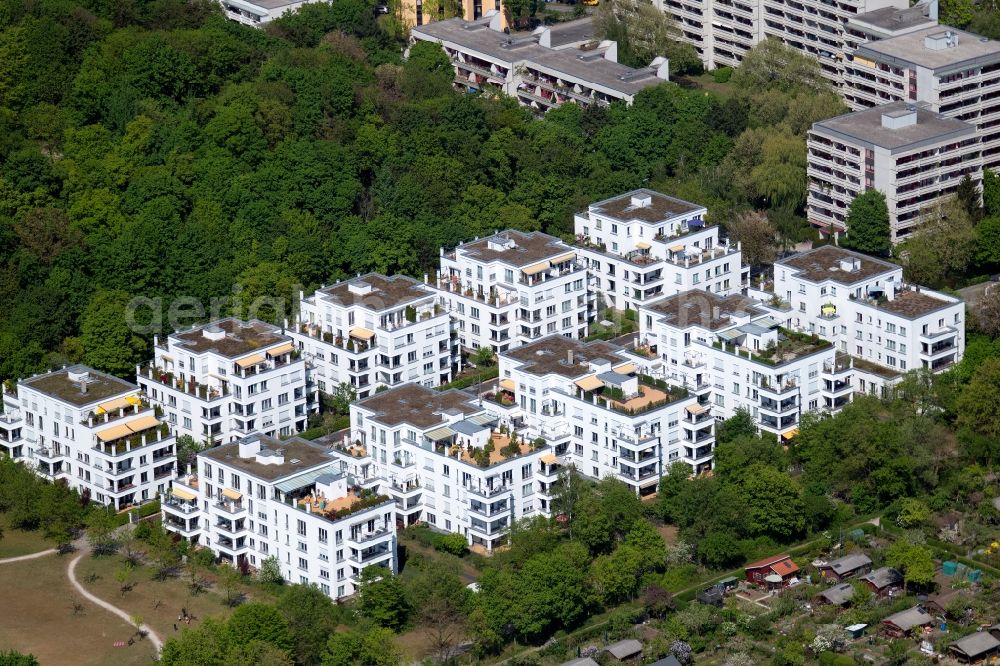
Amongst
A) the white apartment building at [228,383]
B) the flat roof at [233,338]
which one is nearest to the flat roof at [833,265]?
the white apartment building at [228,383]

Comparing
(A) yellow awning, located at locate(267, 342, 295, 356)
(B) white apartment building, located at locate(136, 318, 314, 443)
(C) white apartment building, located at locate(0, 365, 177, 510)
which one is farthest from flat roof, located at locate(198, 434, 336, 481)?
(A) yellow awning, located at locate(267, 342, 295, 356)

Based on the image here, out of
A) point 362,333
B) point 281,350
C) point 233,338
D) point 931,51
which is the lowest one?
point 362,333

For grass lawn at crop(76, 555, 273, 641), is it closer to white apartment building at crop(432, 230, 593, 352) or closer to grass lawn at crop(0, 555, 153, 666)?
grass lawn at crop(0, 555, 153, 666)

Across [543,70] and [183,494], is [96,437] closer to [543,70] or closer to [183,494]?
[183,494]

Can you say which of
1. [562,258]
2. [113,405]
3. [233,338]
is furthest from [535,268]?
[113,405]

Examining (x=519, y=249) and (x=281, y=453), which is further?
(x=519, y=249)

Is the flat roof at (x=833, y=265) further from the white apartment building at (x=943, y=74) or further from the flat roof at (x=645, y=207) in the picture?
the white apartment building at (x=943, y=74)

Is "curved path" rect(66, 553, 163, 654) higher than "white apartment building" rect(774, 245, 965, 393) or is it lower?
lower
